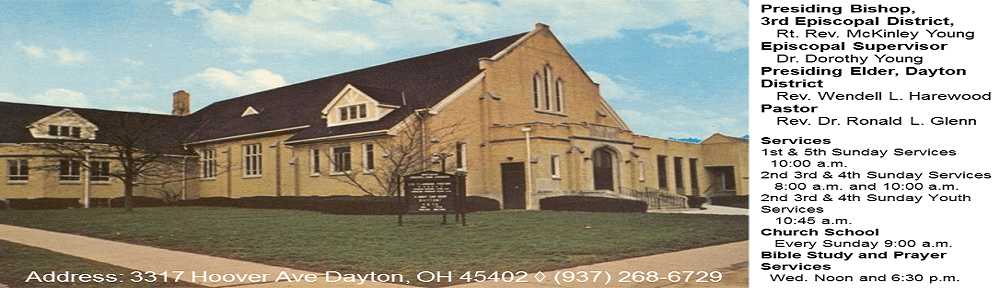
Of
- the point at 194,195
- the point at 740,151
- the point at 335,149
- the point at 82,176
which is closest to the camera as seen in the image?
the point at 740,151

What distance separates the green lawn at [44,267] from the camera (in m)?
5.65

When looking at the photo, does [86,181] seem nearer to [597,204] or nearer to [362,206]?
[362,206]

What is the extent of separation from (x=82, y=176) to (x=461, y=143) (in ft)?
26.4

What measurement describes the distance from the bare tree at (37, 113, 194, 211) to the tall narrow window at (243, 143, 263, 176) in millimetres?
2104

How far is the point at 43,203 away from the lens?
9523 millimetres

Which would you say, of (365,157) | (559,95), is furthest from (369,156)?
(559,95)

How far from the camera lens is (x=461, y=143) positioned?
55.3ft

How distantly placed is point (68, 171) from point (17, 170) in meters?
0.66

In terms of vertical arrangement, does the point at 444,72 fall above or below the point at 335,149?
above

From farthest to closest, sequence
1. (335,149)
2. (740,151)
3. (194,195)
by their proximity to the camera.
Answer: (335,149) < (194,195) < (740,151)

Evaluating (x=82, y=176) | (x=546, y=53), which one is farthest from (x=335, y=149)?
(x=82, y=176)

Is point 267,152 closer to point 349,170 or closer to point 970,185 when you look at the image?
point 349,170

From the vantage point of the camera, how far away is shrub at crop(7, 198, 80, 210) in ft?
29.9

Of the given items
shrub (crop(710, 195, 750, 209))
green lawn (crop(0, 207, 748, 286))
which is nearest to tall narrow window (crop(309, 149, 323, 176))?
green lawn (crop(0, 207, 748, 286))
